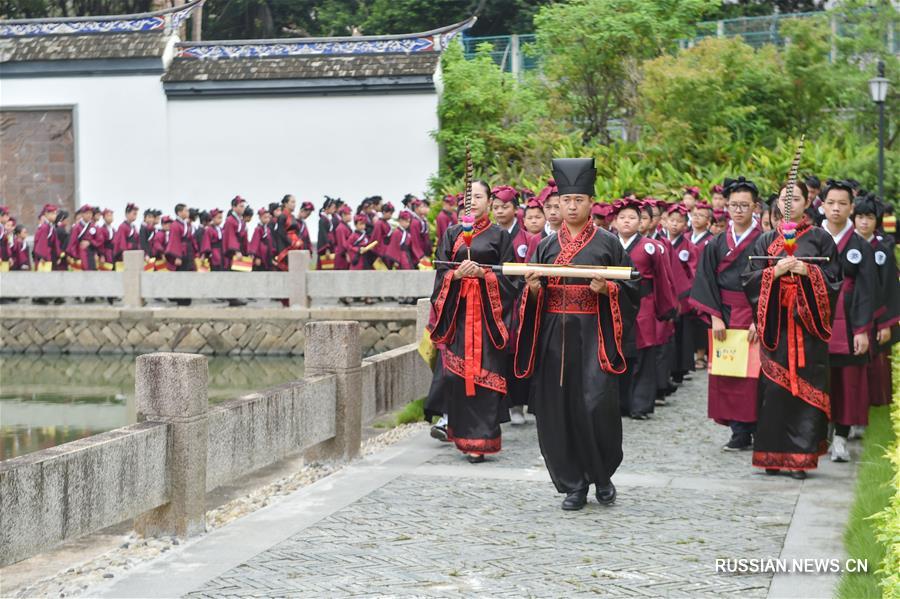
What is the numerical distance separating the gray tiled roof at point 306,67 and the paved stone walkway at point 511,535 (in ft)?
59.2

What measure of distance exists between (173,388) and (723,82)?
19.2m

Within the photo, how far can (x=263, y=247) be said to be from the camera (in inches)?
925

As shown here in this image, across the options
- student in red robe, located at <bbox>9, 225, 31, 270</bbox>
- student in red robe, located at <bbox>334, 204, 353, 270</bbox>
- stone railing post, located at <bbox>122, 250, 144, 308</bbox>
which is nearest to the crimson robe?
student in red robe, located at <bbox>334, 204, 353, 270</bbox>

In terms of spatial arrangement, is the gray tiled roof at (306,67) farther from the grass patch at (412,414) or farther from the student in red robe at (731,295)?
the student in red robe at (731,295)

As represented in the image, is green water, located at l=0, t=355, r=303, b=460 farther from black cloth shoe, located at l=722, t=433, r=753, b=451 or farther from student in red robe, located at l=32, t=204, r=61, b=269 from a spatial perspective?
black cloth shoe, located at l=722, t=433, r=753, b=451

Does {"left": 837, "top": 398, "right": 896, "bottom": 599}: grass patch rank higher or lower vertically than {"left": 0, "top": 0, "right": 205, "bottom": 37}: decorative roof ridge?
lower

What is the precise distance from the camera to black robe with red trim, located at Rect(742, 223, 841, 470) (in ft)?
27.7

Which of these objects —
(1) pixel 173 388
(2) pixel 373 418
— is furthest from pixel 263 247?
(1) pixel 173 388

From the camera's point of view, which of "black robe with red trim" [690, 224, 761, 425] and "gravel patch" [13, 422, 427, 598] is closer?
"gravel patch" [13, 422, 427, 598]

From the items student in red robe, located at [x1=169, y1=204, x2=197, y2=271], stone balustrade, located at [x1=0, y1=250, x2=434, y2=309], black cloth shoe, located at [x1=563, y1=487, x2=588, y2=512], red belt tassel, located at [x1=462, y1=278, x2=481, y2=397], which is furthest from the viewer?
student in red robe, located at [x1=169, y1=204, x2=197, y2=271]

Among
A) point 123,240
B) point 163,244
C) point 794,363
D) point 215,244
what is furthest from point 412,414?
point 123,240

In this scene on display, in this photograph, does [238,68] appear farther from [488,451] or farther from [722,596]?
[722,596]

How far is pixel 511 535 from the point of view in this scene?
702 cm

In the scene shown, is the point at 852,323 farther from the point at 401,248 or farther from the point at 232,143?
the point at 232,143
